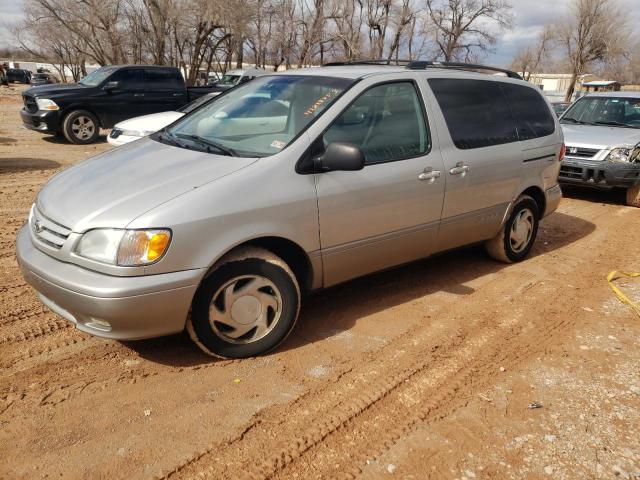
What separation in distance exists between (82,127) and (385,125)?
10.5 m

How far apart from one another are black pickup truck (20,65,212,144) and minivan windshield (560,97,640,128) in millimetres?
9185

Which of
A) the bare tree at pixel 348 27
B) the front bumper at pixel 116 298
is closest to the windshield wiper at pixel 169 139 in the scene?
the front bumper at pixel 116 298

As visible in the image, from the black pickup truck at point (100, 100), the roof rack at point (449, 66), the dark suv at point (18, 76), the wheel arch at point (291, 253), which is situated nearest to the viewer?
the wheel arch at point (291, 253)

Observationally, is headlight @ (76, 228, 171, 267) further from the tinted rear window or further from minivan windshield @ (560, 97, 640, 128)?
the tinted rear window

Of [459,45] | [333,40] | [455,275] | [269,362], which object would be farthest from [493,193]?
[459,45]

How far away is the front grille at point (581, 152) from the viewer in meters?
→ 8.12

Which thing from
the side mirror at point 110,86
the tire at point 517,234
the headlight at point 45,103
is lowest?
the tire at point 517,234

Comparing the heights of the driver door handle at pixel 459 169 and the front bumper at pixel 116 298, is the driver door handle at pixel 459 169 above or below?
above

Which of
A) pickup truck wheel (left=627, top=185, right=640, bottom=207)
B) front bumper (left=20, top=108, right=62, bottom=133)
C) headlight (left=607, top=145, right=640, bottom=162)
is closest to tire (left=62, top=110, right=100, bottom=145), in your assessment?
front bumper (left=20, top=108, right=62, bottom=133)

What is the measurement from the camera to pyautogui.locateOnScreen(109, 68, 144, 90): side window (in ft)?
41.8

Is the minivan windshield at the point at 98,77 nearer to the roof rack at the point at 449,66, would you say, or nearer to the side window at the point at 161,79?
the side window at the point at 161,79

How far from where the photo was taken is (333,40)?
37.7m

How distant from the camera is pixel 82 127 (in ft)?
40.3

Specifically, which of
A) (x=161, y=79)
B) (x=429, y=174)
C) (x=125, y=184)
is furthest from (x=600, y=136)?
(x=161, y=79)
